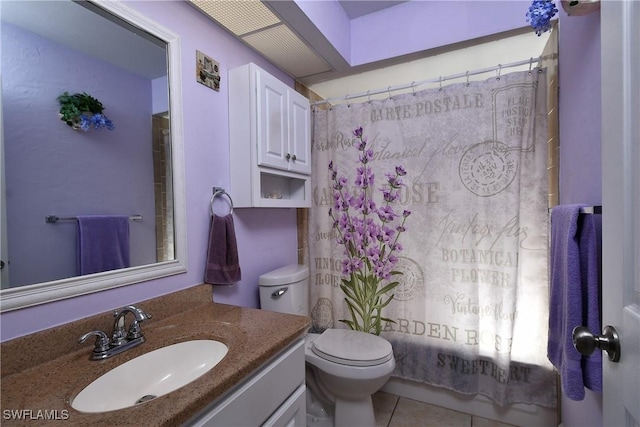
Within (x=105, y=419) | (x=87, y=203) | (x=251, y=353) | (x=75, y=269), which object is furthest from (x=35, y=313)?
(x=251, y=353)

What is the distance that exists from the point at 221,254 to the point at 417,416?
152 centimetres

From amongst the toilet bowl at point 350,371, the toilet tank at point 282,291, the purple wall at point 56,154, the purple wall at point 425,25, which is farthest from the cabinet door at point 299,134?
the toilet bowl at point 350,371

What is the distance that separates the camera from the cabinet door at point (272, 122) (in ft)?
4.80

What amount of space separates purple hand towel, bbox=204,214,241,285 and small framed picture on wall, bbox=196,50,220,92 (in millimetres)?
664

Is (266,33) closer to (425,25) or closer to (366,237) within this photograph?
(425,25)

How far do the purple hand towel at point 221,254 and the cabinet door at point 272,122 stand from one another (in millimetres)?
376

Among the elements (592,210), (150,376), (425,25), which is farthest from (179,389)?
(425,25)

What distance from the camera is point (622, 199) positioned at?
55cm

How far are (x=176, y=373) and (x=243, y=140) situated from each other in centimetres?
108

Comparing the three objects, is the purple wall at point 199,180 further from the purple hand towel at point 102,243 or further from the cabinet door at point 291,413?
the cabinet door at point 291,413

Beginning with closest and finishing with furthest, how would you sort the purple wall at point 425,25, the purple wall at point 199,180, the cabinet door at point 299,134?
the purple wall at point 199,180
the purple wall at point 425,25
the cabinet door at point 299,134

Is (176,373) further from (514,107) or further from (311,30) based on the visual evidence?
(514,107)

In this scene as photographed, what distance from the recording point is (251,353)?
82 cm

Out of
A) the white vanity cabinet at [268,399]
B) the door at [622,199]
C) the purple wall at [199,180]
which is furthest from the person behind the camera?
the purple wall at [199,180]
